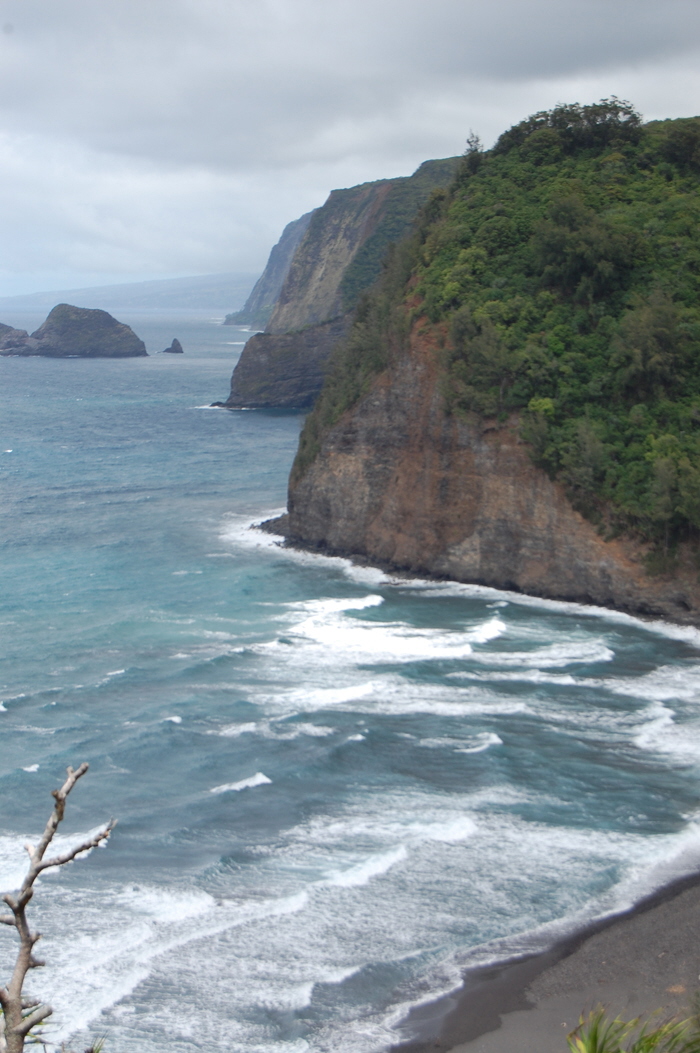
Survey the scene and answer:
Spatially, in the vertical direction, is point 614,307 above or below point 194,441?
above

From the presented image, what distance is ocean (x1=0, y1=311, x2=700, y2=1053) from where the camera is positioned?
17672 millimetres

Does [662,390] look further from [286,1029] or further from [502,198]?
[286,1029]

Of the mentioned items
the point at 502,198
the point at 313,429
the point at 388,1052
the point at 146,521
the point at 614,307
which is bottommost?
the point at 388,1052

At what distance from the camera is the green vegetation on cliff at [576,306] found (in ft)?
123

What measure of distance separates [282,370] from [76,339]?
7043 cm

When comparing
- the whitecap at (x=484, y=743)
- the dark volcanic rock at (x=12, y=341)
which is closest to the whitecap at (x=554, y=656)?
the whitecap at (x=484, y=743)

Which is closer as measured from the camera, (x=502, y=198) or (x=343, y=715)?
(x=343, y=715)

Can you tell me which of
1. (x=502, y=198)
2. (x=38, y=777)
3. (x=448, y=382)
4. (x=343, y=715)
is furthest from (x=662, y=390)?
(x=38, y=777)

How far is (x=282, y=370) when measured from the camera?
4144 inches

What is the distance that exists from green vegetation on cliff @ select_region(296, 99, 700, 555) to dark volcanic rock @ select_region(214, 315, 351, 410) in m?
54.1

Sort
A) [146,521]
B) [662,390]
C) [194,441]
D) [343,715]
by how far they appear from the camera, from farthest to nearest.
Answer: [194,441], [146,521], [662,390], [343,715]

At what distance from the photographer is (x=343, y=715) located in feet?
93.4

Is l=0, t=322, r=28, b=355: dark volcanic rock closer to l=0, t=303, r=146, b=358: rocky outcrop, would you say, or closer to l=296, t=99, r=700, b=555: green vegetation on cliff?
l=0, t=303, r=146, b=358: rocky outcrop

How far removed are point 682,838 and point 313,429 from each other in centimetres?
2958
